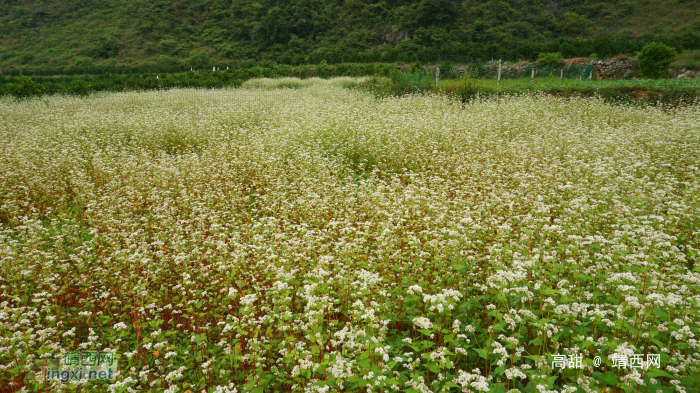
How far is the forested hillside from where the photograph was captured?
59250 mm

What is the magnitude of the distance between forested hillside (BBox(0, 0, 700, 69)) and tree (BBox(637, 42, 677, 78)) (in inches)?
1355

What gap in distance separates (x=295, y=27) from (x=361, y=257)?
240ft

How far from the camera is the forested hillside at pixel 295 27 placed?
5925cm

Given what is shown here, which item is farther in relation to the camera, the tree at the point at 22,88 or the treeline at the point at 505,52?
the treeline at the point at 505,52

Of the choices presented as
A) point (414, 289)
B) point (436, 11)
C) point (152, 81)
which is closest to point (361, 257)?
point (414, 289)

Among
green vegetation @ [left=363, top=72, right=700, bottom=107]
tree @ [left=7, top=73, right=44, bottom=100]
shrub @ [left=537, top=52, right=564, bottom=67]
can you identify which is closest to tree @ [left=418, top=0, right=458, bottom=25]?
shrub @ [left=537, top=52, right=564, bottom=67]

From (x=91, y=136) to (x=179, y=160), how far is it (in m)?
4.47

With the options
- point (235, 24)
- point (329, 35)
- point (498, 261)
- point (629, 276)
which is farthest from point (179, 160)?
point (235, 24)

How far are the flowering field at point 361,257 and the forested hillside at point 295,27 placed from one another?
44.2m

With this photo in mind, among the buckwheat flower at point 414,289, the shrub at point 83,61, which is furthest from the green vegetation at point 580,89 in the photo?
the shrub at point 83,61

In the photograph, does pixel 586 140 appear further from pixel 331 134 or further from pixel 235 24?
pixel 235 24

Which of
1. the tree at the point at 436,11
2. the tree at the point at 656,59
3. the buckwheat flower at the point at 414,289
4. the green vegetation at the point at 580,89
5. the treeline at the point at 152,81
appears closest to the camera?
the buckwheat flower at the point at 414,289

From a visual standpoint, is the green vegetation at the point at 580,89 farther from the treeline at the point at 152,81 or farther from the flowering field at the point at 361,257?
the flowering field at the point at 361,257

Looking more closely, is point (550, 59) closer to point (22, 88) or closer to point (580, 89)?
point (580, 89)
